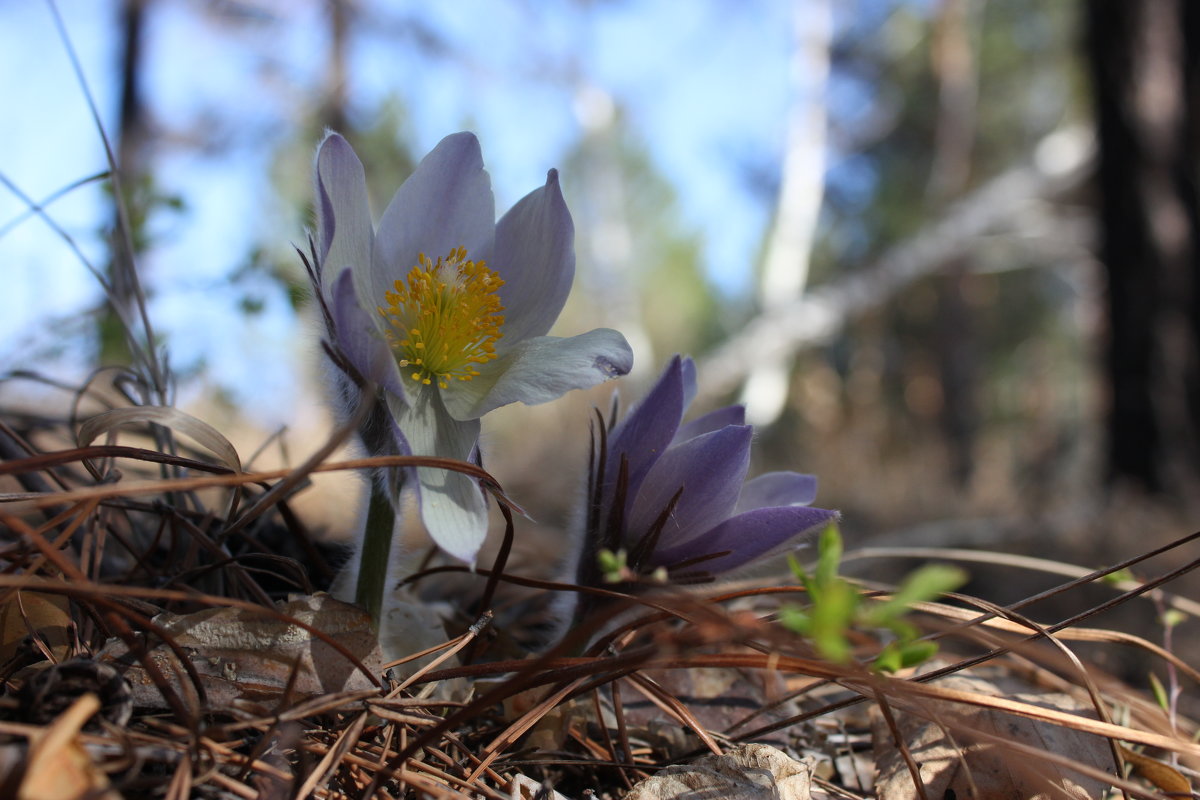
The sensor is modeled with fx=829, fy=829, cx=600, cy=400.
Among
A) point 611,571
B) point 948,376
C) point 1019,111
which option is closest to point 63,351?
point 611,571

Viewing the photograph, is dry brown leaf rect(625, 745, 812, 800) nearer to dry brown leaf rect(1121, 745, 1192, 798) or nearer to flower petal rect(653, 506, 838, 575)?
flower petal rect(653, 506, 838, 575)

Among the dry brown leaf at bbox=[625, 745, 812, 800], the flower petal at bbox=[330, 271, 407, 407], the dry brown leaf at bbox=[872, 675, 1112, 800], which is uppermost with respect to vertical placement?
the flower petal at bbox=[330, 271, 407, 407]

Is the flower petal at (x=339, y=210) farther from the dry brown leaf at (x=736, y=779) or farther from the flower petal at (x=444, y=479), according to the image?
the dry brown leaf at (x=736, y=779)

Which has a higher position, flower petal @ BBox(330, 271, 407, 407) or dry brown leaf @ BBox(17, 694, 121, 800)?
flower petal @ BBox(330, 271, 407, 407)

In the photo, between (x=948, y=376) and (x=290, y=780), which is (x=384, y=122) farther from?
(x=290, y=780)

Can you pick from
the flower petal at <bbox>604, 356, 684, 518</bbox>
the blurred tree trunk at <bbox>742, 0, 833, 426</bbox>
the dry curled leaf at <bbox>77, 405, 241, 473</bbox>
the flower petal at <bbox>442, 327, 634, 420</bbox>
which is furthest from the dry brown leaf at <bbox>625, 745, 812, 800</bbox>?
the blurred tree trunk at <bbox>742, 0, 833, 426</bbox>
